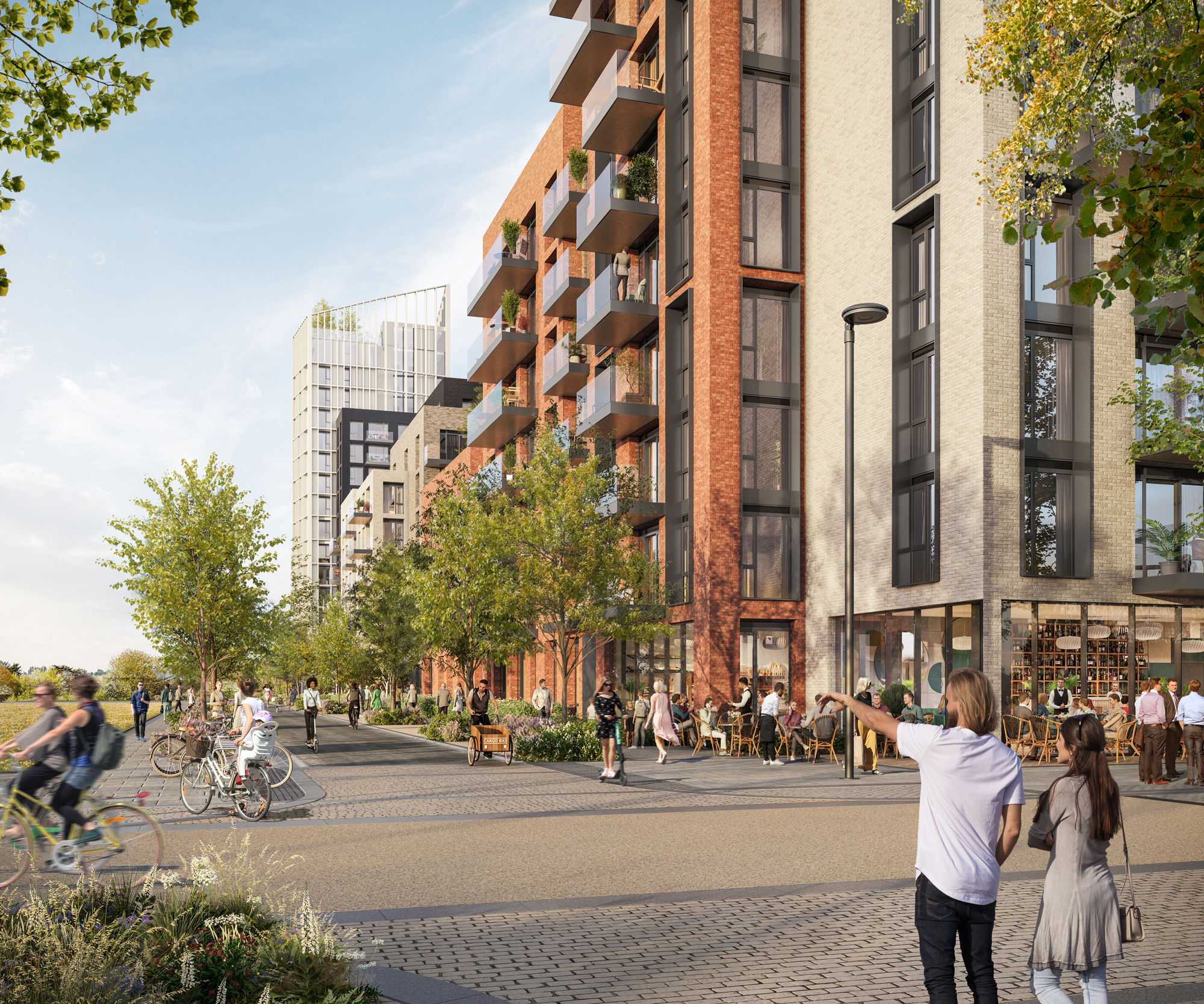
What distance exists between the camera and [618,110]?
32.3 metres

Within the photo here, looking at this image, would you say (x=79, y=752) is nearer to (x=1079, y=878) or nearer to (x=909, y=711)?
(x=1079, y=878)

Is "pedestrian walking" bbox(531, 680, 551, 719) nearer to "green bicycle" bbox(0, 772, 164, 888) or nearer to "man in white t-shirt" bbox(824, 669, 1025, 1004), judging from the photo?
"green bicycle" bbox(0, 772, 164, 888)

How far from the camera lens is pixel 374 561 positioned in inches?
2018

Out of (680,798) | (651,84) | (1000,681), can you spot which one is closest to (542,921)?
(680,798)

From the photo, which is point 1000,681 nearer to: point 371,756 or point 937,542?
point 937,542

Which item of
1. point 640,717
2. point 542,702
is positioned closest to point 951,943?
point 640,717

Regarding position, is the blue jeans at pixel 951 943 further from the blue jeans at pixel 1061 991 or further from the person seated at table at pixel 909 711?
the person seated at table at pixel 909 711

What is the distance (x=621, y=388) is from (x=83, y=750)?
24538 millimetres

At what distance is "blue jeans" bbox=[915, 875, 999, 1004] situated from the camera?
169 inches

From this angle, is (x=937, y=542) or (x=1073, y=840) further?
(x=937, y=542)

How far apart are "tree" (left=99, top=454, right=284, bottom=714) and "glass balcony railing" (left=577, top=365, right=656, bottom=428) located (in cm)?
1046

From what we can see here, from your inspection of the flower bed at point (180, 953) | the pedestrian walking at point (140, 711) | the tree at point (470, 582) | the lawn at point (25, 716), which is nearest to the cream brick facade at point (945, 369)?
the tree at point (470, 582)

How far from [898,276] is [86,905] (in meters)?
23.0

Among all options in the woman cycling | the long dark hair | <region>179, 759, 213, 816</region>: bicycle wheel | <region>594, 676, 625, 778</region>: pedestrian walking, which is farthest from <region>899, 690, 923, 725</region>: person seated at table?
the long dark hair
